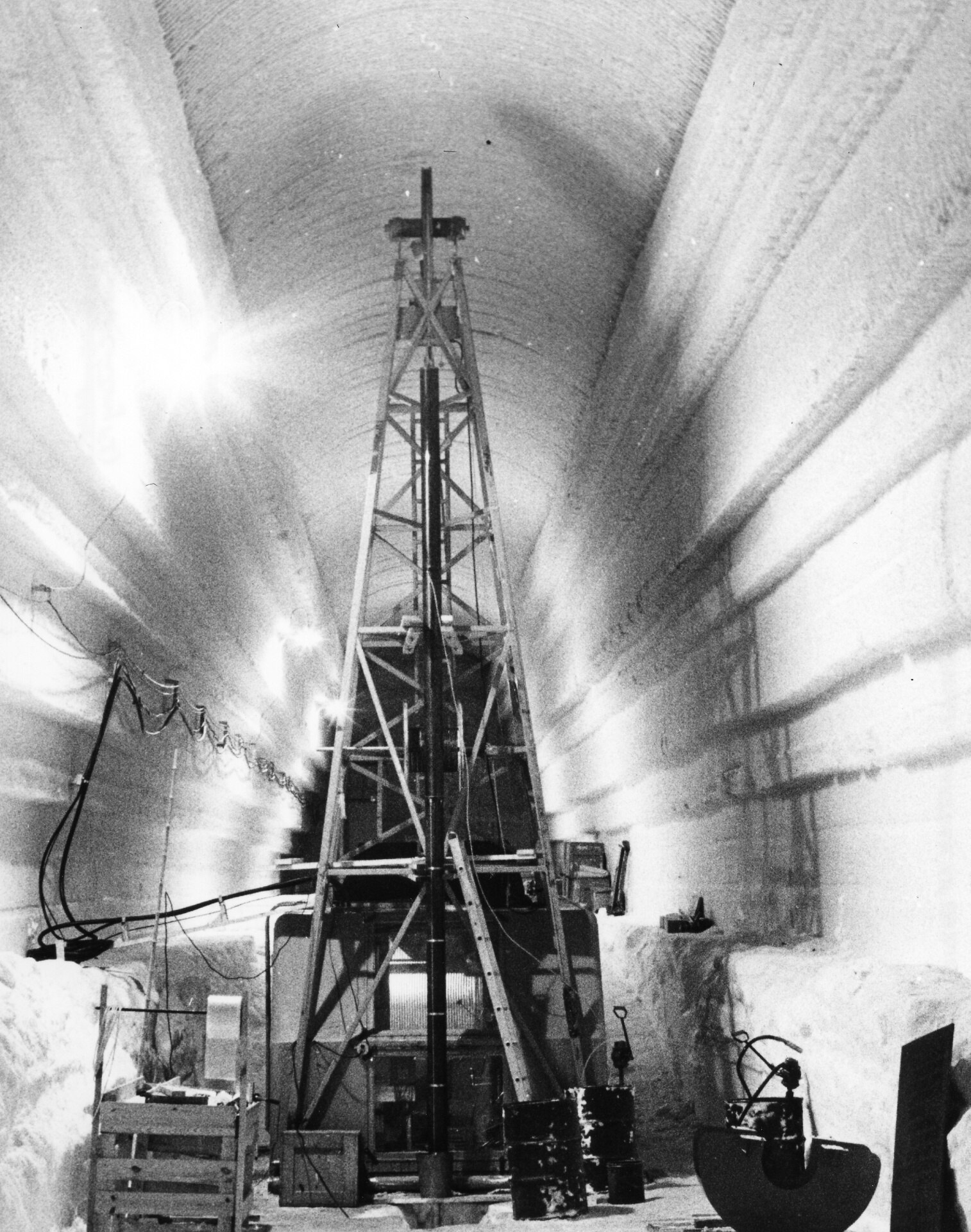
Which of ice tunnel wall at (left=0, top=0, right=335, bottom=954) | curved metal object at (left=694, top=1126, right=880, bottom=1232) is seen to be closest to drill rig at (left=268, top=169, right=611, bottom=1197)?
ice tunnel wall at (left=0, top=0, right=335, bottom=954)

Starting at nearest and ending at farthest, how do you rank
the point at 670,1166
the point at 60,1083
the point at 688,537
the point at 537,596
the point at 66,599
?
the point at 60,1083 → the point at 66,599 → the point at 670,1166 → the point at 688,537 → the point at 537,596

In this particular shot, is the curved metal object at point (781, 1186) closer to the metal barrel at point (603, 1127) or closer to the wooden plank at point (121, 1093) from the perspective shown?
the metal barrel at point (603, 1127)

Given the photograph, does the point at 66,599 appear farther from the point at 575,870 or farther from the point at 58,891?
the point at 575,870

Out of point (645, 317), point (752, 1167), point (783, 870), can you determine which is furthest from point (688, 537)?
point (752, 1167)

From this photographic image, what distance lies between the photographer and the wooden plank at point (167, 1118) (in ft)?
16.1

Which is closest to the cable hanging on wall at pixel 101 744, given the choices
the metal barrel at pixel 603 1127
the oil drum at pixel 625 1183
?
the metal barrel at pixel 603 1127

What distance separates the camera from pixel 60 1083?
5.07 metres

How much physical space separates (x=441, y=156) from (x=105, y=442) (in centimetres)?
318

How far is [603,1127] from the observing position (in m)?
6.16

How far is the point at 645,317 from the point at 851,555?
3434 millimetres

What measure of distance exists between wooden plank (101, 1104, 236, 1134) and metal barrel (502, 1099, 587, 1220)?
154 cm

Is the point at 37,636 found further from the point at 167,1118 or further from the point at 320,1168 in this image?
the point at 320,1168

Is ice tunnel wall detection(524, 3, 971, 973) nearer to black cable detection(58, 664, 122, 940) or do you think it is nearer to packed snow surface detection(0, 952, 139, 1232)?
packed snow surface detection(0, 952, 139, 1232)

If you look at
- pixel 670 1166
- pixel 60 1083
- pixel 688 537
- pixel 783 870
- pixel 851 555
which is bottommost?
pixel 670 1166
